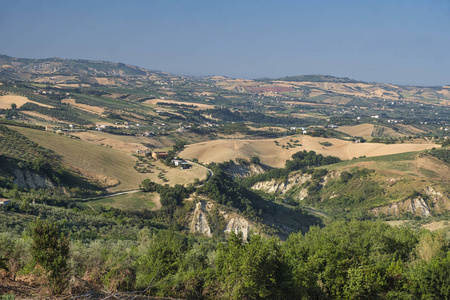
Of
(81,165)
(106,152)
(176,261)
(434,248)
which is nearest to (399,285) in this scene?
(434,248)

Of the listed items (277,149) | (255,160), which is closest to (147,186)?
(255,160)

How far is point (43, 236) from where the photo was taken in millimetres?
24000

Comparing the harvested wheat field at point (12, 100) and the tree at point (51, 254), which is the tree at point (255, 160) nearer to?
the tree at point (51, 254)

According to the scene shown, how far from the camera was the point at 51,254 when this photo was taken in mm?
23641

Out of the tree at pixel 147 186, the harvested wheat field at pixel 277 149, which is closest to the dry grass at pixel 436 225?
the tree at pixel 147 186

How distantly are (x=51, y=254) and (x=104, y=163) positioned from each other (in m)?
70.8

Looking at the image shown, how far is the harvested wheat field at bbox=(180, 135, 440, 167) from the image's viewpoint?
12388cm

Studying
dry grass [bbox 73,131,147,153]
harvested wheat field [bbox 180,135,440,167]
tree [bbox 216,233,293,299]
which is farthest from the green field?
tree [bbox 216,233,293,299]

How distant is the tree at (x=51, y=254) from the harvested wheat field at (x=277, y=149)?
92.2 metres

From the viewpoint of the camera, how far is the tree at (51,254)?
893 inches

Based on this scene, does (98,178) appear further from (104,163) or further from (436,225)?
(436,225)

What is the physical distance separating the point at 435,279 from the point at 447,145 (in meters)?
112

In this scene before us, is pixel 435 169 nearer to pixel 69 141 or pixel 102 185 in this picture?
pixel 102 185

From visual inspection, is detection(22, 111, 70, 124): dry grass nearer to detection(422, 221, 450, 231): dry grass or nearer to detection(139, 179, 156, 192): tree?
detection(139, 179, 156, 192): tree
